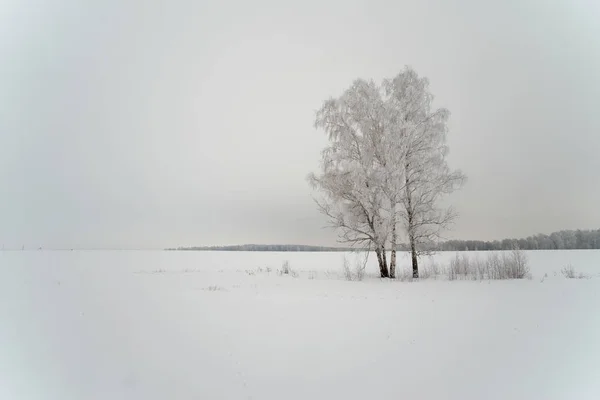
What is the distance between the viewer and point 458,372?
4.68 m

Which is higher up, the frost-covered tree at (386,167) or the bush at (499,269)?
the frost-covered tree at (386,167)

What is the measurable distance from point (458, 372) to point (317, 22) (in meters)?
9.83

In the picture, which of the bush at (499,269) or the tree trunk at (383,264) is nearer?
the bush at (499,269)

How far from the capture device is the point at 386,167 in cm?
1569

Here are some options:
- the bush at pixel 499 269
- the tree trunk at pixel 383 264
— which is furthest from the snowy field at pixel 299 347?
the tree trunk at pixel 383 264

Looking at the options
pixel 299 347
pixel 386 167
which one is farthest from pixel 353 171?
pixel 299 347

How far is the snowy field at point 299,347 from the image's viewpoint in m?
4.30

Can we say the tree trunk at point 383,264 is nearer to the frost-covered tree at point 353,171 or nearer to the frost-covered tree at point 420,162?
the frost-covered tree at point 353,171

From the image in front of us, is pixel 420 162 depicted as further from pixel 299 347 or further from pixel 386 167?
pixel 299 347

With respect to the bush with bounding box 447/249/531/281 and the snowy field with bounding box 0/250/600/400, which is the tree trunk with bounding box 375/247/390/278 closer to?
the bush with bounding box 447/249/531/281

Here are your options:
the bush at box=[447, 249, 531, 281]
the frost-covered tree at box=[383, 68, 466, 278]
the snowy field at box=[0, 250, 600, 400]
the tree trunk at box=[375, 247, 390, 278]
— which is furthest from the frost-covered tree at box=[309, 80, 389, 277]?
the snowy field at box=[0, 250, 600, 400]

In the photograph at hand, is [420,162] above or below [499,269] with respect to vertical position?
above

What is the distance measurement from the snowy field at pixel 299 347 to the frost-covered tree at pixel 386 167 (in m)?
6.62

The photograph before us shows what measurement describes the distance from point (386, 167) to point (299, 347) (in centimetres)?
1168
